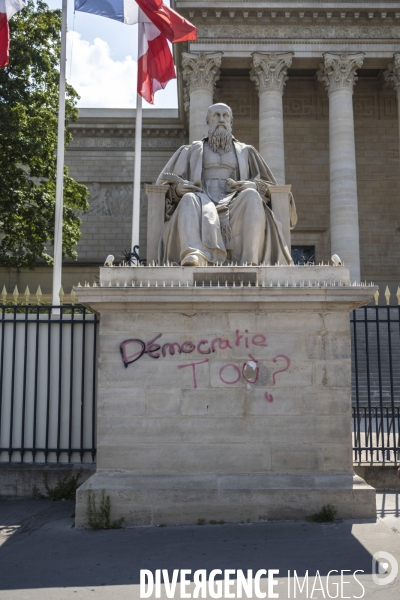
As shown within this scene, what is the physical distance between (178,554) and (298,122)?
92.9 ft

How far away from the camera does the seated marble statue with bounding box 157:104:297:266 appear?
6.92 m

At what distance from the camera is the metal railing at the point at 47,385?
24.7 feet

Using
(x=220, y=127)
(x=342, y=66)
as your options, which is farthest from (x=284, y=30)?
(x=220, y=127)

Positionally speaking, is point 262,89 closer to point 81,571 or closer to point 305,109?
point 305,109

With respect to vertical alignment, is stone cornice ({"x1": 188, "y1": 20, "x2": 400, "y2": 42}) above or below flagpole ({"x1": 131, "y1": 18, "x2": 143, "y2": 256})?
above

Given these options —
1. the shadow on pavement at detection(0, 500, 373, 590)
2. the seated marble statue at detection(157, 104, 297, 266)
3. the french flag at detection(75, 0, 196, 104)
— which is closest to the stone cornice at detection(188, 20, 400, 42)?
the french flag at detection(75, 0, 196, 104)

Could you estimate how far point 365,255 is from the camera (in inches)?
1176

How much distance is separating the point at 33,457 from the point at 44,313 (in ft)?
6.02

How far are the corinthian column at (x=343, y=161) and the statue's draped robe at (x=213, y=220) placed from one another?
56.7 ft

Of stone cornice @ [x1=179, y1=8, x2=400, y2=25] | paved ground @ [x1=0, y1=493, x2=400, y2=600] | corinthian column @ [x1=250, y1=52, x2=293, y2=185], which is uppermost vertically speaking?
stone cornice @ [x1=179, y1=8, x2=400, y2=25]

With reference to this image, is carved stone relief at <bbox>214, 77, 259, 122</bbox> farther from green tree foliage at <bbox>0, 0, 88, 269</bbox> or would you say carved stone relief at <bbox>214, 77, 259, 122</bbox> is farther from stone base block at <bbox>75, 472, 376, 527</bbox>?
stone base block at <bbox>75, 472, 376, 527</bbox>

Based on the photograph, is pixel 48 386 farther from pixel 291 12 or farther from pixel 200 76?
pixel 291 12

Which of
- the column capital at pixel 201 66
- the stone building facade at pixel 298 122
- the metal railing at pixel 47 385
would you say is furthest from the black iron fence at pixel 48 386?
the column capital at pixel 201 66

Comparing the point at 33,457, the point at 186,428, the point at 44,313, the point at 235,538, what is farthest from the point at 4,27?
the point at 235,538
